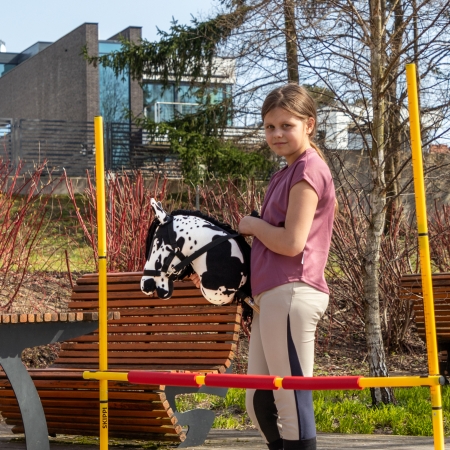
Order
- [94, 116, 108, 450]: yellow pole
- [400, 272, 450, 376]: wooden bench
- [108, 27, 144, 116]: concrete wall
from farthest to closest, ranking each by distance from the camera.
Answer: [108, 27, 144, 116]: concrete wall
[400, 272, 450, 376]: wooden bench
[94, 116, 108, 450]: yellow pole

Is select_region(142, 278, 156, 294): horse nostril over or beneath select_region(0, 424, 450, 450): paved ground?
over

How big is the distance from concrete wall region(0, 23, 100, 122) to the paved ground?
2738 centimetres

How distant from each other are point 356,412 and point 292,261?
123 inches

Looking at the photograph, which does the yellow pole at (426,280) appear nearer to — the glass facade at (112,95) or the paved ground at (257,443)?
the paved ground at (257,443)

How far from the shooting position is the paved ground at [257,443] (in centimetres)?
484

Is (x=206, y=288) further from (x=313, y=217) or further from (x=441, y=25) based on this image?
(x=441, y=25)

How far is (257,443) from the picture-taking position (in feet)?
16.5

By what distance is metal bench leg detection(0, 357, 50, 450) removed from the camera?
4.29 meters

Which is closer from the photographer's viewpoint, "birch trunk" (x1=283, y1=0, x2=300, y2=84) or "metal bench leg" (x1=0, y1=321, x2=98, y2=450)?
"metal bench leg" (x1=0, y1=321, x2=98, y2=450)

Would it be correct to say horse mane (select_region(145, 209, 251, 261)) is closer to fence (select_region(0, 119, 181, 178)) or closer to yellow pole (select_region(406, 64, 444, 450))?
yellow pole (select_region(406, 64, 444, 450))

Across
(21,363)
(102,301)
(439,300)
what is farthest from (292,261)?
(439,300)

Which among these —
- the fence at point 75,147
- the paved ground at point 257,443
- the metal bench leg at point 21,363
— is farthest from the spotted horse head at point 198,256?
the fence at point 75,147

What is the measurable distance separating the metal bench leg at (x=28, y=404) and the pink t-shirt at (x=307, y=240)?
170cm

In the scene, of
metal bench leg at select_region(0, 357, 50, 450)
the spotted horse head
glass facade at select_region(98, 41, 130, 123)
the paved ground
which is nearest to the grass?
the paved ground
